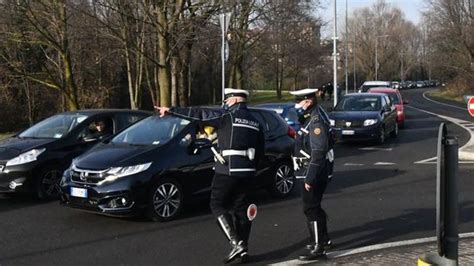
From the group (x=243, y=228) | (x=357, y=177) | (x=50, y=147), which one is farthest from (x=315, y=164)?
(x=357, y=177)

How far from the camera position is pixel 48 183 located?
9.97 metres

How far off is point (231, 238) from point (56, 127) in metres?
5.47

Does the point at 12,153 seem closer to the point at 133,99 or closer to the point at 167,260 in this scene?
the point at 167,260

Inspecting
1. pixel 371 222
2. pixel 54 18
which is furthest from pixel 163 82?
pixel 371 222

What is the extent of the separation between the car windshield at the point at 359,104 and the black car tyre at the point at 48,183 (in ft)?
39.5

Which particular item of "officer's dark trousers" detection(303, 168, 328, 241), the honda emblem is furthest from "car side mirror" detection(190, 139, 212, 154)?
"officer's dark trousers" detection(303, 168, 328, 241)

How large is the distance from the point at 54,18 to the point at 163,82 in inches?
211

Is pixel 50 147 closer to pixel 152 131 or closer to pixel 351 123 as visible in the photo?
pixel 152 131

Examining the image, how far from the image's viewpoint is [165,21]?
863 inches

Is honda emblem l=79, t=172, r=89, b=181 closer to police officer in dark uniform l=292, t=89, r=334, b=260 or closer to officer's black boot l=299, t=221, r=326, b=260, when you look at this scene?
police officer in dark uniform l=292, t=89, r=334, b=260

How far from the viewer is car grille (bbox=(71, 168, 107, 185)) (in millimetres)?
7922

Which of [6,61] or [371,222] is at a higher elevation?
[6,61]

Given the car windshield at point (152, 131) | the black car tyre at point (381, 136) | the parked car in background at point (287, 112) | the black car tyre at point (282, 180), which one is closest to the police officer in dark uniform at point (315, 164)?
the car windshield at point (152, 131)

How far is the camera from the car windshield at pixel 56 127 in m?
10.4
